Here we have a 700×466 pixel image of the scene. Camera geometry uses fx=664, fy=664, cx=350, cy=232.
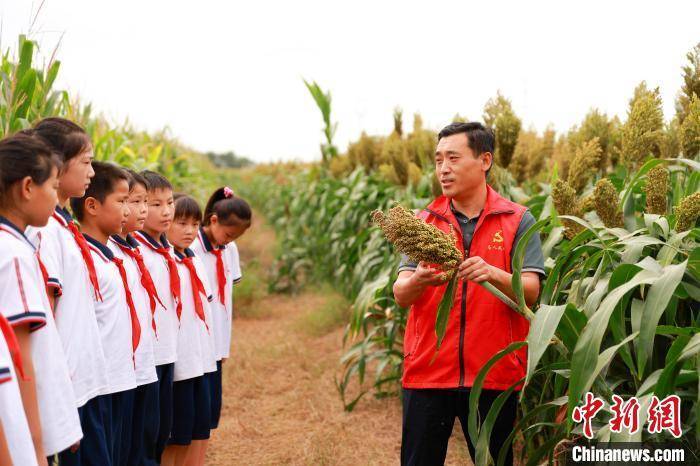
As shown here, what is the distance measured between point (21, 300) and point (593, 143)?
2.36 metres

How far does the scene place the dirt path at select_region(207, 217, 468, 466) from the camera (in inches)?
155

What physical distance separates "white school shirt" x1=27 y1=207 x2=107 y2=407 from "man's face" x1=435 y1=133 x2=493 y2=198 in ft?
4.42

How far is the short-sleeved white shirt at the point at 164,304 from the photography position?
2.88 m

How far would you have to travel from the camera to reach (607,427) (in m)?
2.00

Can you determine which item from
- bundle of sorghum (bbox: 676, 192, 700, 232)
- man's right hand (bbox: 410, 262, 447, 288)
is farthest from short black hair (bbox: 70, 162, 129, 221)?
bundle of sorghum (bbox: 676, 192, 700, 232)

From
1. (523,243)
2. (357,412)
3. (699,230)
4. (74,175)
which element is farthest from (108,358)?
(357,412)

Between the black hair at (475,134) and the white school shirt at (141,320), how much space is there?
1361mm

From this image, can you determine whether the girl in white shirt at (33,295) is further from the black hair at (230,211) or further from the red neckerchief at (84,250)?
the black hair at (230,211)

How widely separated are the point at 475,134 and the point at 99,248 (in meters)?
1.50

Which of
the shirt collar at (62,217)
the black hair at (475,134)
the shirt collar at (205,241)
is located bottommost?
the shirt collar at (205,241)

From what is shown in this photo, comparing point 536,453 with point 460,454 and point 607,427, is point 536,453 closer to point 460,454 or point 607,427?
point 607,427

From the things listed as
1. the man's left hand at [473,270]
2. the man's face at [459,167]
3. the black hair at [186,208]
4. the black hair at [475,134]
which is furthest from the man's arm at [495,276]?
the black hair at [186,208]

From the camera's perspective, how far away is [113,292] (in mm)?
2439

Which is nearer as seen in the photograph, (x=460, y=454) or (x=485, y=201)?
(x=485, y=201)
